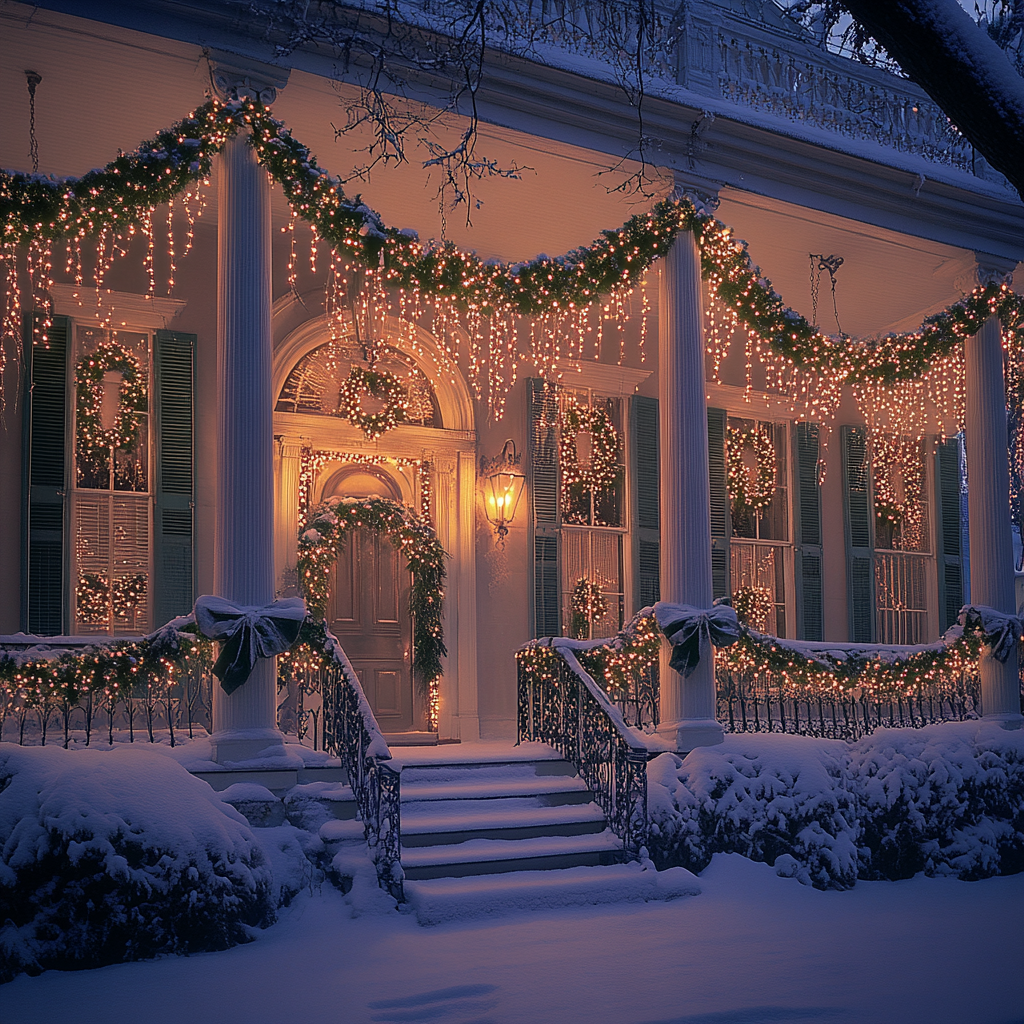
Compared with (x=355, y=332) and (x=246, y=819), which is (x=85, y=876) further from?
(x=355, y=332)

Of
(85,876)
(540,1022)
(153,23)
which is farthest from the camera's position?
(153,23)

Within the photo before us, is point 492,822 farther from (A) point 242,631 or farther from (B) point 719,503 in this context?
(B) point 719,503

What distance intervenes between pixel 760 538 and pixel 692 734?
4511 millimetres

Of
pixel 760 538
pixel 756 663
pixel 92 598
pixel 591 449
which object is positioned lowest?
pixel 756 663

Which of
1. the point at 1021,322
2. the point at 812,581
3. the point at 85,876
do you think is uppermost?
the point at 1021,322

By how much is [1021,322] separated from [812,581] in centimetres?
354

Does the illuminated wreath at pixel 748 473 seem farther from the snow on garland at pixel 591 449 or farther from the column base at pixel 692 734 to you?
the column base at pixel 692 734

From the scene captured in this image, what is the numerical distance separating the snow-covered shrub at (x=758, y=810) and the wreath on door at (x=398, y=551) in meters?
2.91

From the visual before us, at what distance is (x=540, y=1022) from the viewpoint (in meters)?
4.64

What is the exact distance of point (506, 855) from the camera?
6879 mm

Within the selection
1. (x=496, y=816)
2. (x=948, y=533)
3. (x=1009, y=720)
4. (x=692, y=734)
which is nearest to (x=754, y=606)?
(x=1009, y=720)

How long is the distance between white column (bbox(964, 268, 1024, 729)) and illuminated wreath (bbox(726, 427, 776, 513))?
2.45 metres

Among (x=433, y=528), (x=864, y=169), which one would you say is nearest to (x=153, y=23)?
(x=433, y=528)

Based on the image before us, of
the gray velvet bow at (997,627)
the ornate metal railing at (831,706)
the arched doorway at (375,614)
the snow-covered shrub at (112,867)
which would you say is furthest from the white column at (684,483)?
the snow-covered shrub at (112,867)
